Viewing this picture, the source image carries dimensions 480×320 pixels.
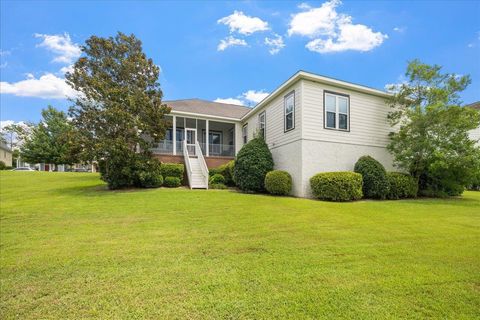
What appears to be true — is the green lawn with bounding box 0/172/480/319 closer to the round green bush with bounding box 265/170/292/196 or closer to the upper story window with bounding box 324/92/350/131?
the round green bush with bounding box 265/170/292/196

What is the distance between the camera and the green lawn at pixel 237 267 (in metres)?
2.62

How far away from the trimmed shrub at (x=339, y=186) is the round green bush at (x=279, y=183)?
141 cm

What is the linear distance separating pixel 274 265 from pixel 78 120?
12678 mm

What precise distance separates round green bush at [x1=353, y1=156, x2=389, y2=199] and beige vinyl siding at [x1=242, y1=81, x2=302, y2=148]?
320 cm

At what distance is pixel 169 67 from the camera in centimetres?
1496

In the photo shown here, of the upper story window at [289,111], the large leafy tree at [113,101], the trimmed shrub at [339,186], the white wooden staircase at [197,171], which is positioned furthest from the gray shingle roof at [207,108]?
the trimmed shrub at [339,186]

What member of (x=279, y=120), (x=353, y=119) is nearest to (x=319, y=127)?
(x=353, y=119)

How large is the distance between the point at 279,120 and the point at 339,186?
487 cm

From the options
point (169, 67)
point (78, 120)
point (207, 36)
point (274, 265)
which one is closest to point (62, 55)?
point (78, 120)

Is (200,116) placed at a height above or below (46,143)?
above

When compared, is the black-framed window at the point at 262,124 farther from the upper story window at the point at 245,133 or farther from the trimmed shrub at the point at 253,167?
the upper story window at the point at 245,133

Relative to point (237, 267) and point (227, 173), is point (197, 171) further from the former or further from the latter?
point (237, 267)

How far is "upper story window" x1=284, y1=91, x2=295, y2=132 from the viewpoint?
11959 mm

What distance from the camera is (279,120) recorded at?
43.6ft
